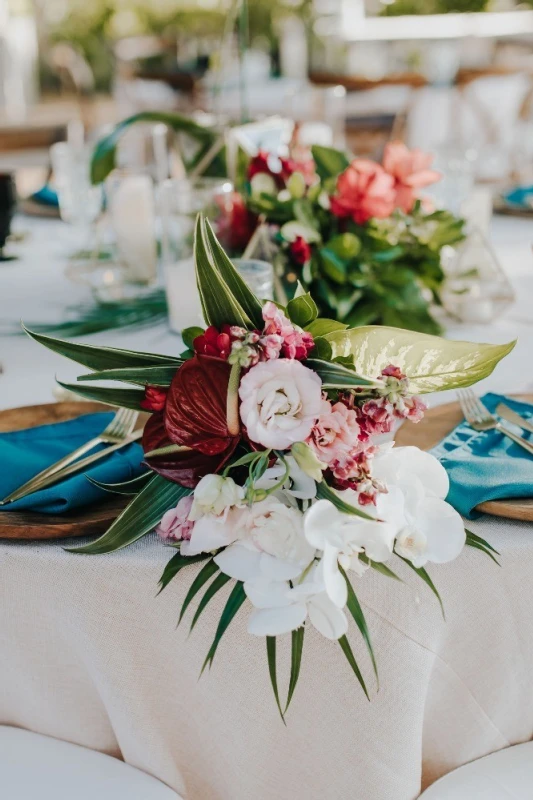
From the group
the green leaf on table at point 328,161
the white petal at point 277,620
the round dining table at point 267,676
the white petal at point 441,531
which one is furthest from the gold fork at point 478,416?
the green leaf on table at point 328,161

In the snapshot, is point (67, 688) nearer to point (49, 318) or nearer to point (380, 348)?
point (380, 348)

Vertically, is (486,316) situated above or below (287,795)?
above

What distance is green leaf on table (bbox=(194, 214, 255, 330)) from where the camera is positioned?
0.59 meters

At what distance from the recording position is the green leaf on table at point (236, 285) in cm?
61

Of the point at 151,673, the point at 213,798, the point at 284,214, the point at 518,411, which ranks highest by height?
the point at 284,214

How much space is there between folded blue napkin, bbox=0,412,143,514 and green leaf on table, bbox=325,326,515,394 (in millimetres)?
255

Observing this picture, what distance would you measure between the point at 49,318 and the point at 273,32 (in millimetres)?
6910

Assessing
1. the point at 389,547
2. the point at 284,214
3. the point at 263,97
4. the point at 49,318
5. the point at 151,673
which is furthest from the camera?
the point at 263,97

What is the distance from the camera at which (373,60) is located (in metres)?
6.18

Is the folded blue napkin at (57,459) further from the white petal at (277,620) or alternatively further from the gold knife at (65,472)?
the white petal at (277,620)

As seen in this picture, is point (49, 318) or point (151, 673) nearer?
point (151, 673)

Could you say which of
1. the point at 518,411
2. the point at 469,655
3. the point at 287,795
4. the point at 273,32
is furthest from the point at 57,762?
the point at 273,32

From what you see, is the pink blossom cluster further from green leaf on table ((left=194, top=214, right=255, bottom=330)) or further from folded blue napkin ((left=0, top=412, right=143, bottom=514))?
Result: folded blue napkin ((left=0, top=412, right=143, bottom=514))

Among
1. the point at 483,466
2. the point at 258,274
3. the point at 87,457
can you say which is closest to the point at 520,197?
the point at 258,274
